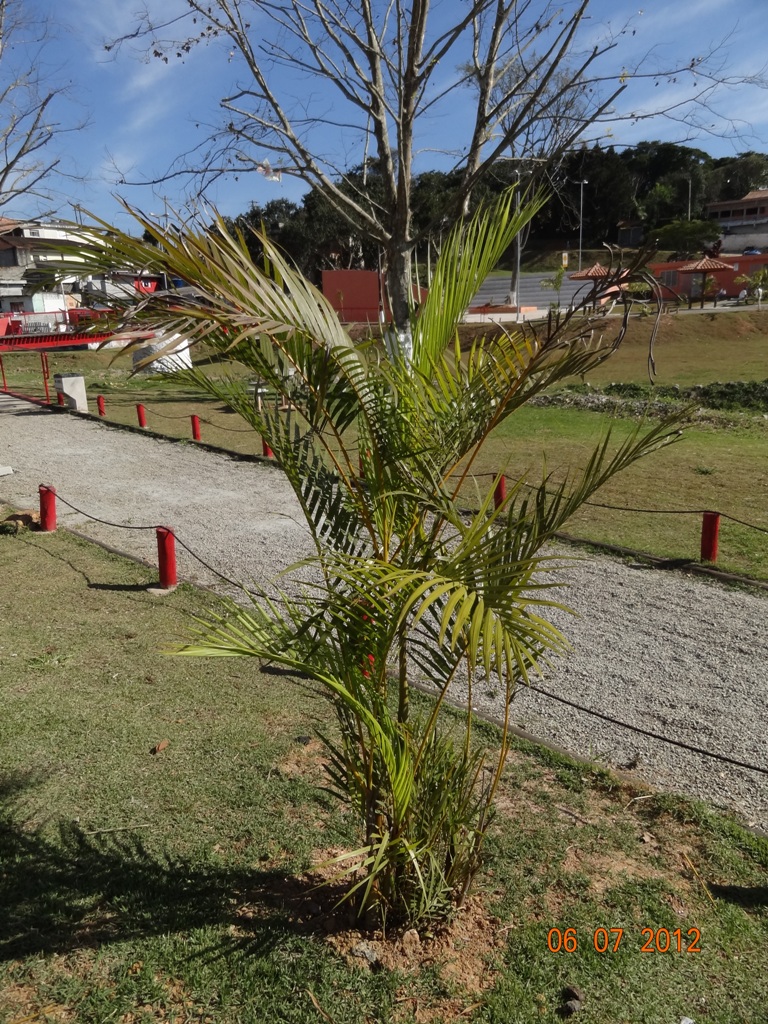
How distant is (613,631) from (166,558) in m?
3.81

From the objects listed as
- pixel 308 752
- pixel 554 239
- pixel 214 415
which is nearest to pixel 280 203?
pixel 214 415

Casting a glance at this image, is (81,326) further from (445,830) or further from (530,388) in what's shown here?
(445,830)

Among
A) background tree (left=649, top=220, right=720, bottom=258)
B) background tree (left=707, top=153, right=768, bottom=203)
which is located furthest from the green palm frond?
background tree (left=707, top=153, right=768, bottom=203)

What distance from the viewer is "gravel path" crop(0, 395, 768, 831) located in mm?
4387

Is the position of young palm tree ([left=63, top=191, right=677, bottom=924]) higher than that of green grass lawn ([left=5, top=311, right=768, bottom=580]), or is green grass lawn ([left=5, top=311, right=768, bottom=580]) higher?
young palm tree ([left=63, top=191, right=677, bottom=924])

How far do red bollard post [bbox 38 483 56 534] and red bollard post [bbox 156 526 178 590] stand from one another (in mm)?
2446

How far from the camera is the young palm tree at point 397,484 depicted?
7.18ft

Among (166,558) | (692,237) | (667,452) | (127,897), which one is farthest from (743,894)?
(692,237)

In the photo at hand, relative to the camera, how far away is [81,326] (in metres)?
2.45

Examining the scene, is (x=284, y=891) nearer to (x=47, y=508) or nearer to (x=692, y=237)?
(x=47, y=508)

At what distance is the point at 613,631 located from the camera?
6109mm

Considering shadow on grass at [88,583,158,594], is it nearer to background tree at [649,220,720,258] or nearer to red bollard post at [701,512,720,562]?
red bollard post at [701,512,720,562]

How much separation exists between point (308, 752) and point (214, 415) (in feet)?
49.5

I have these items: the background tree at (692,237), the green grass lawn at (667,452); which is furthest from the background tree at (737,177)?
the green grass lawn at (667,452)
